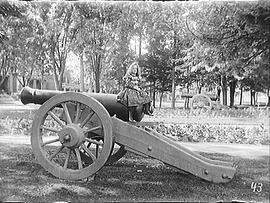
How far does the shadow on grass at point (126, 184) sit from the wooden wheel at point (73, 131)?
154mm

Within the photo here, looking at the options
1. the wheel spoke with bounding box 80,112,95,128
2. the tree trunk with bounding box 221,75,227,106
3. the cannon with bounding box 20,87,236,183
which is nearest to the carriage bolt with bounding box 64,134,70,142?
the cannon with bounding box 20,87,236,183

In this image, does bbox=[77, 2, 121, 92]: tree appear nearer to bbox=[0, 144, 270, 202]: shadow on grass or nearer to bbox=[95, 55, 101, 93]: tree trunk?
bbox=[95, 55, 101, 93]: tree trunk

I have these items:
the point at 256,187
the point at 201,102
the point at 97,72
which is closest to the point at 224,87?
the point at 201,102

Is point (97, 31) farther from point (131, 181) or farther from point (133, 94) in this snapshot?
point (131, 181)

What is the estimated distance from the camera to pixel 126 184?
2.45 m

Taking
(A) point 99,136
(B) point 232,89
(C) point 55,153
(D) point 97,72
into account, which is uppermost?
(D) point 97,72

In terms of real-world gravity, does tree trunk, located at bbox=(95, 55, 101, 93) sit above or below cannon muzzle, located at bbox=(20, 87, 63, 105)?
above

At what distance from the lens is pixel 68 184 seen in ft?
7.81

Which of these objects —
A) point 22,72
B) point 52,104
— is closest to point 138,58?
point 52,104

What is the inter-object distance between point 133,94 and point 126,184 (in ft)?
2.40

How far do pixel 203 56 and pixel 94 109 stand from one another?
984 millimetres

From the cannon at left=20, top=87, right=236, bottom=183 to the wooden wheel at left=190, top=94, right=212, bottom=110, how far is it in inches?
13.4

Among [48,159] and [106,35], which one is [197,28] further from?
[48,159]

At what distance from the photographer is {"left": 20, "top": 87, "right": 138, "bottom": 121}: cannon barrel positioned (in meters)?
2.38
